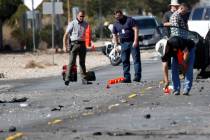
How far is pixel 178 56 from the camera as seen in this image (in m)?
17.3

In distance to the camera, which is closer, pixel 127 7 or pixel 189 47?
pixel 189 47

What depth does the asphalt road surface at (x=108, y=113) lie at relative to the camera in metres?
11.9

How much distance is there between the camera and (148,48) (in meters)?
47.8

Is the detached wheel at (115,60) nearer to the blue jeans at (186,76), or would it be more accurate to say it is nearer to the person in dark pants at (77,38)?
the person in dark pants at (77,38)

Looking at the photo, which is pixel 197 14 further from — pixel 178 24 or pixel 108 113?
pixel 108 113

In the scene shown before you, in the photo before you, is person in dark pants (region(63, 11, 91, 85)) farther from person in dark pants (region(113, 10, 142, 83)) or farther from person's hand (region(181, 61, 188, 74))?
person's hand (region(181, 61, 188, 74))

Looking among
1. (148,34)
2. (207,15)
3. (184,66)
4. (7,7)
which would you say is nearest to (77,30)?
(184,66)

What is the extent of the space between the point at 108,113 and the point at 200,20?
56.7ft

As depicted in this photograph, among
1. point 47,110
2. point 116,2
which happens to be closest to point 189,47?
point 47,110

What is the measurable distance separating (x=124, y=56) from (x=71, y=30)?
4.89 ft

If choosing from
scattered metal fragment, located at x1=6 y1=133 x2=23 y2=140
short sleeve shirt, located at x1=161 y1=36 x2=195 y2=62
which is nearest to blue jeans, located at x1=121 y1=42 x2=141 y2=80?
short sleeve shirt, located at x1=161 y1=36 x2=195 y2=62

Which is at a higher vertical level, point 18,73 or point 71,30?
point 71,30

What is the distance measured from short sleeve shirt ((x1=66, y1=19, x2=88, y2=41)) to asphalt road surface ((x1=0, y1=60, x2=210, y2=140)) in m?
1.44

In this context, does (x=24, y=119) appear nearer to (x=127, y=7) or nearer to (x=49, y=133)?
(x=49, y=133)
